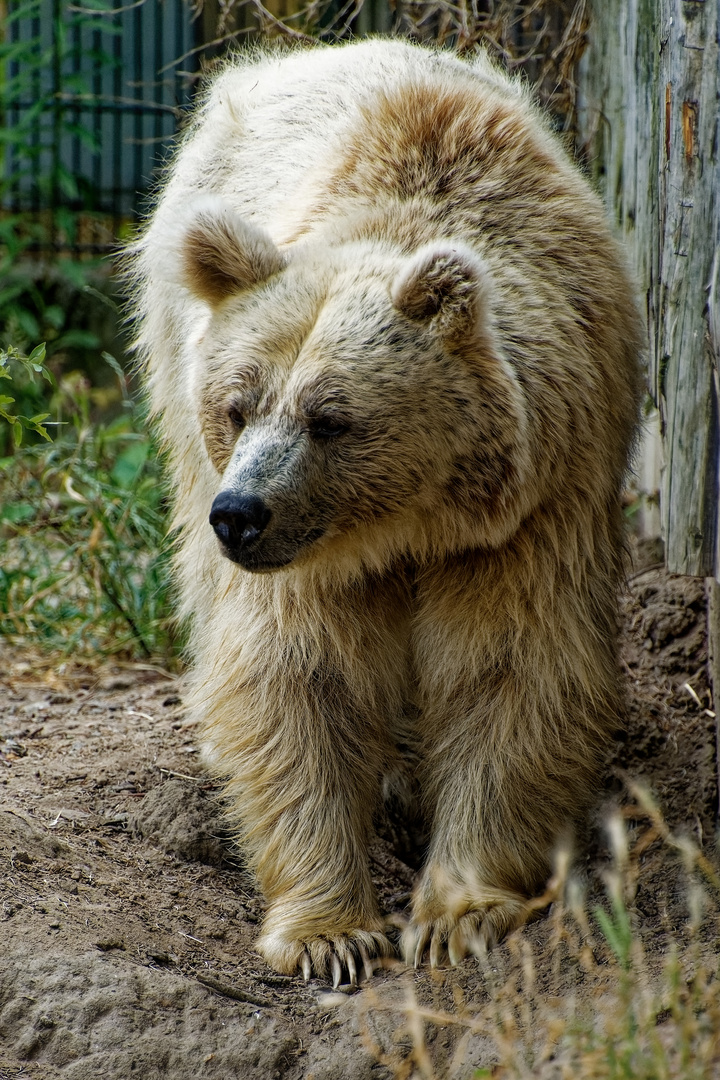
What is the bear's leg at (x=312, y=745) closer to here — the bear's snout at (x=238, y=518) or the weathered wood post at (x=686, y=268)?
the bear's snout at (x=238, y=518)

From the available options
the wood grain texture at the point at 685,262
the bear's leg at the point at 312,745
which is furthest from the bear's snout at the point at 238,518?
the wood grain texture at the point at 685,262

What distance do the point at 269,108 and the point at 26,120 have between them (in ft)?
14.9

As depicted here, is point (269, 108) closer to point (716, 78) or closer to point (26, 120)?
point (716, 78)

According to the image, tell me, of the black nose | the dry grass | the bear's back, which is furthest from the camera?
the bear's back

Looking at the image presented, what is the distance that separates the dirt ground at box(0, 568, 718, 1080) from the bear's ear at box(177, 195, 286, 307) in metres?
1.59

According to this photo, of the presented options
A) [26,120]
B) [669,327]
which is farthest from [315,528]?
[26,120]

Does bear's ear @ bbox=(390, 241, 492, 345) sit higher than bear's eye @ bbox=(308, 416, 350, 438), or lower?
higher

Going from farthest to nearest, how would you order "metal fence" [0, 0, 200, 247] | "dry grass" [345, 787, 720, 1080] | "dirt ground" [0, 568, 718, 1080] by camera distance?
"metal fence" [0, 0, 200, 247]
"dirt ground" [0, 568, 718, 1080]
"dry grass" [345, 787, 720, 1080]

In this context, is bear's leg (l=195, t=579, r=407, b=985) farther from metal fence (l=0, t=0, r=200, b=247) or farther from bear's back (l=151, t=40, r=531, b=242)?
metal fence (l=0, t=0, r=200, b=247)

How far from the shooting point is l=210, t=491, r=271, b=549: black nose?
2.98 m

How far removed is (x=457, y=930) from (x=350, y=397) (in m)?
1.40

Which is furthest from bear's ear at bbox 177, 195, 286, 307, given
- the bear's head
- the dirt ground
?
the dirt ground

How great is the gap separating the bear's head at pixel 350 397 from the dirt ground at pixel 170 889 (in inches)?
40.0

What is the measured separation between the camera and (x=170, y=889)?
3602 mm
